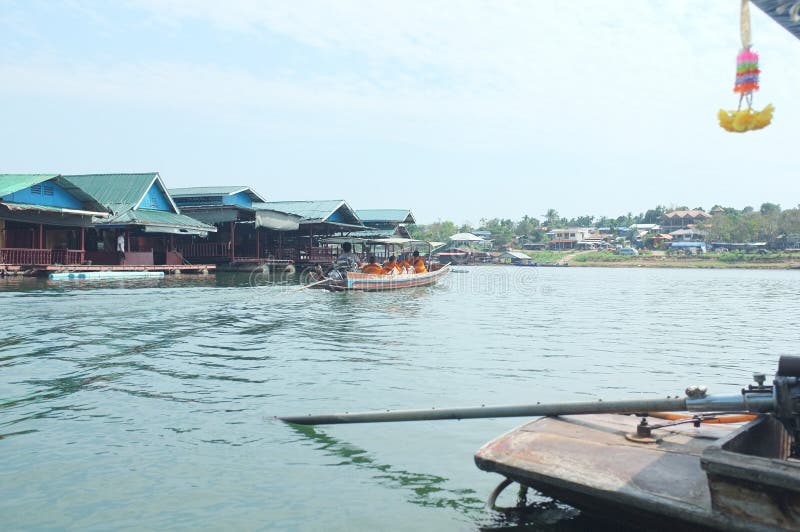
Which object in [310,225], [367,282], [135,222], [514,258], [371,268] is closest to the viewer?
[367,282]

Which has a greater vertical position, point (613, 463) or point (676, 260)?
point (676, 260)

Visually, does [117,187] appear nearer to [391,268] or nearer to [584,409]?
[391,268]

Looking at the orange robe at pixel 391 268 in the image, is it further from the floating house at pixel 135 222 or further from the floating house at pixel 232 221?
the floating house at pixel 135 222

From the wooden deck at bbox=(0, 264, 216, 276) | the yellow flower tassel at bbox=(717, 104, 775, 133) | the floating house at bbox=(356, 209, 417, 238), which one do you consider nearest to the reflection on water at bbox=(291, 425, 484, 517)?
the yellow flower tassel at bbox=(717, 104, 775, 133)

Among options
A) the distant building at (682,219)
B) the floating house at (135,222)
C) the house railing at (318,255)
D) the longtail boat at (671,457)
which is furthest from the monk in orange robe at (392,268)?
the distant building at (682,219)

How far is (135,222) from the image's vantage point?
2358 cm

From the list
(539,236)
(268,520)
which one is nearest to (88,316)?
(268,520)

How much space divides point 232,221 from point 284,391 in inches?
943

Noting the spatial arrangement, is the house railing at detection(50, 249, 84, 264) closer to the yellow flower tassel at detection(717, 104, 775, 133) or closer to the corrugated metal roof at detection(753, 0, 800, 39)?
the yellow flower tassel at detection(717, 104, 775, 133)

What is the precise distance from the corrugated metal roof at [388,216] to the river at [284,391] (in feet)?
84.6

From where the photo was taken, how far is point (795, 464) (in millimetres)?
2547

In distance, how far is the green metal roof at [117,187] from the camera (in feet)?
84.9

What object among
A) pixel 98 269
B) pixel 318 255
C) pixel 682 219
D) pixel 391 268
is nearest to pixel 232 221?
pixel 318 255

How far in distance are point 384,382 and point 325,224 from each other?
83.6 ft
